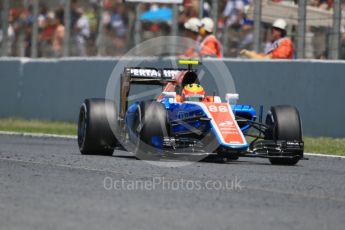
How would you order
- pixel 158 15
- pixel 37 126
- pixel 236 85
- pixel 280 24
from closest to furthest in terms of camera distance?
pixel 280 24, pixel 236 85, pixel 158 15, pixel 37 126

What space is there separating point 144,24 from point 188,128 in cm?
900

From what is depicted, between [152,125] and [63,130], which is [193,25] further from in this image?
[152,125]

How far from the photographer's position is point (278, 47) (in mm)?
19766

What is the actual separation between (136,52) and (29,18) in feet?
12.9

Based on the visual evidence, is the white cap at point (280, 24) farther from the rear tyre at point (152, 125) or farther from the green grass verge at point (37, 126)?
the rear tyre at point (152, 125)

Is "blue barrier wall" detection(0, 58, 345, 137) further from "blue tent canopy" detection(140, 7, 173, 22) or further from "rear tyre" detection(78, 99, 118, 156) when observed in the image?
"rear tyre" detection(78, 99, 118, 156)

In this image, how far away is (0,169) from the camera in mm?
12625

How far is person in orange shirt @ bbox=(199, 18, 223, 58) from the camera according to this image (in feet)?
64.8

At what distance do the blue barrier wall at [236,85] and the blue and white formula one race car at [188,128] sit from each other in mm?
4266

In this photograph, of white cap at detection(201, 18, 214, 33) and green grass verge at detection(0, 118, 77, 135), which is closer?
white cap at detection(201, 18, 214, 33)

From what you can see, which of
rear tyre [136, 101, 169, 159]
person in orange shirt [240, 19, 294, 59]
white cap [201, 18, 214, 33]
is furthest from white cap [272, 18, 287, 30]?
rear tyre [136, 101, 169, 159]

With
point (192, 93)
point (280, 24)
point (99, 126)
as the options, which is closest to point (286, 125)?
point (192, 93)

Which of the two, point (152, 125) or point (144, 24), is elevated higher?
point (144, 24)

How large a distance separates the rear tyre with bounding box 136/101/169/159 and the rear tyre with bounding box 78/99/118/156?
1113mm
